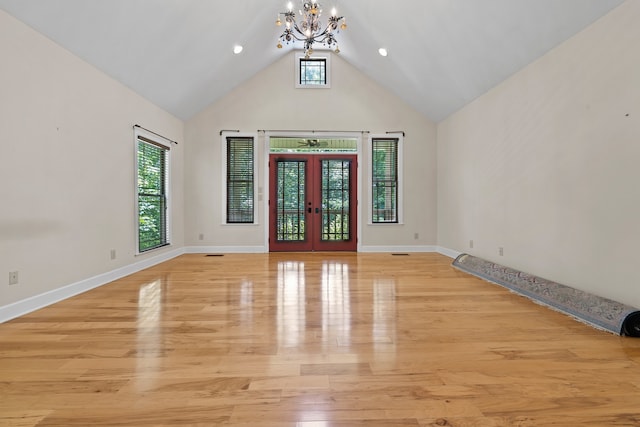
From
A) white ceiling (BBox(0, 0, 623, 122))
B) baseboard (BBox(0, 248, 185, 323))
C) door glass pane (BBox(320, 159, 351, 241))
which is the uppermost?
white ceiling (BBox(0, 0, 623, 122))

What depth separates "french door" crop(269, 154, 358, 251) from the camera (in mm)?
7098

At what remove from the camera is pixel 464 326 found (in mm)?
2686

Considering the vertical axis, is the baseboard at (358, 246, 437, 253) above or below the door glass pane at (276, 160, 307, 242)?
below

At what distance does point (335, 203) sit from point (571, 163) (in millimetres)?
4451

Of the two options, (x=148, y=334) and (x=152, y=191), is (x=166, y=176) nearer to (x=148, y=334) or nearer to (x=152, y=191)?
(x=152, y=191)

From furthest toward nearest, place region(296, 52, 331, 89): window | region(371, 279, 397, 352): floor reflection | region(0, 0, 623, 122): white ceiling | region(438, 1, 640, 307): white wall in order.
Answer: region(296, 52, 331, 89): window, region(0, 0, 623, 122): white ceiling, region(438, 1, 640, 307): white wall, region(371, 279, 397, 352): floor reflection

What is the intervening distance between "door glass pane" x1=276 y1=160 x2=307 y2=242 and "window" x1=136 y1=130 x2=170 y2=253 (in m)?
2.28

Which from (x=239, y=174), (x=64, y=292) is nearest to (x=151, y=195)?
(x=239, y=174)

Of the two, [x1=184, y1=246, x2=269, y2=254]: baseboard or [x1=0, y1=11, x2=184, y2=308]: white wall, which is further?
[x1=184, y1=246, x2=269, y2=254]: baseboard

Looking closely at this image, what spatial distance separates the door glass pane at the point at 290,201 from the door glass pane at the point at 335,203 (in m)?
0.47

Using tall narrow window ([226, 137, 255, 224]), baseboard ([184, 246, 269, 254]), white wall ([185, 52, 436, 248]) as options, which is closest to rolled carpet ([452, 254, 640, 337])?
white wall ([185, 52, 436, 248])

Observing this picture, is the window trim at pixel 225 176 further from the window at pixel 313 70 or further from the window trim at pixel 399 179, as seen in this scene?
the window trim at pixel 399 179

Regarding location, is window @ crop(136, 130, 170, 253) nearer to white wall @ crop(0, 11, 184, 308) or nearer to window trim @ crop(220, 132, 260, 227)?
white wall @ crop(0, 11, 184, 308)

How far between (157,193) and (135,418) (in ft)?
16.2
